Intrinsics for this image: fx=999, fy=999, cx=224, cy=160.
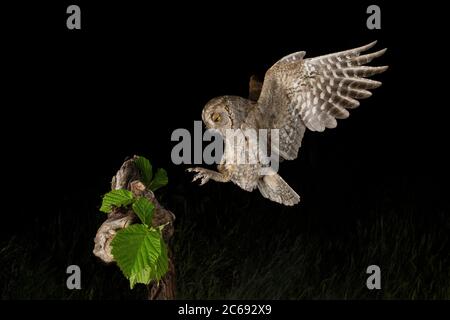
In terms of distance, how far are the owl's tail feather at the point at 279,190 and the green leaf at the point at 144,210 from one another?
71 centimetres

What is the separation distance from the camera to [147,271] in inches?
181

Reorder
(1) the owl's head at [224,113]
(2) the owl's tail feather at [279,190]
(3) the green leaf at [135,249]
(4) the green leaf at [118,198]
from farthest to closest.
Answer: (2) the owl's tail feather at [279,190], (1) the owl's head at [224,113], (4) the green leaf at [118,198], (3) the green leaf at [135,249]

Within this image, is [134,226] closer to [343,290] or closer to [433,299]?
[343,290]

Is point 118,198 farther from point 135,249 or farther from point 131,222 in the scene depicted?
point 135,249

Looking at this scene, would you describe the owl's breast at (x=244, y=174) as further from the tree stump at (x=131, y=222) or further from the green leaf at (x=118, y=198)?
the green leaf at (x=118, y=198)

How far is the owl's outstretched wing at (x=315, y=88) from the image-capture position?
489 cm

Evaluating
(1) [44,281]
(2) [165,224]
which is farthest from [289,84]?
(1) [44,281]

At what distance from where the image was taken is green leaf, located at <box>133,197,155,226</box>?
4.61 meters

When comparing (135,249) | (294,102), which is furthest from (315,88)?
(135,249)

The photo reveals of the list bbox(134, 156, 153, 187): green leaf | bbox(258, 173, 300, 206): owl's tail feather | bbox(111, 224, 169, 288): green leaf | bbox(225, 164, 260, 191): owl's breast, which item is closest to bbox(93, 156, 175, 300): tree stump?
bbox(134, 156, 153, 187): green leaf

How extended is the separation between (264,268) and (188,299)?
0.47 m

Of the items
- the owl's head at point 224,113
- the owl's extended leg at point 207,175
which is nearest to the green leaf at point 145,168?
the owl's extended leg at point 207,175

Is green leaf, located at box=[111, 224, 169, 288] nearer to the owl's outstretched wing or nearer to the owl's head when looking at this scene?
the owl's head

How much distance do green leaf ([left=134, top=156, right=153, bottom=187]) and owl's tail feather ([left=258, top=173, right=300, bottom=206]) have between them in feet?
1.89
